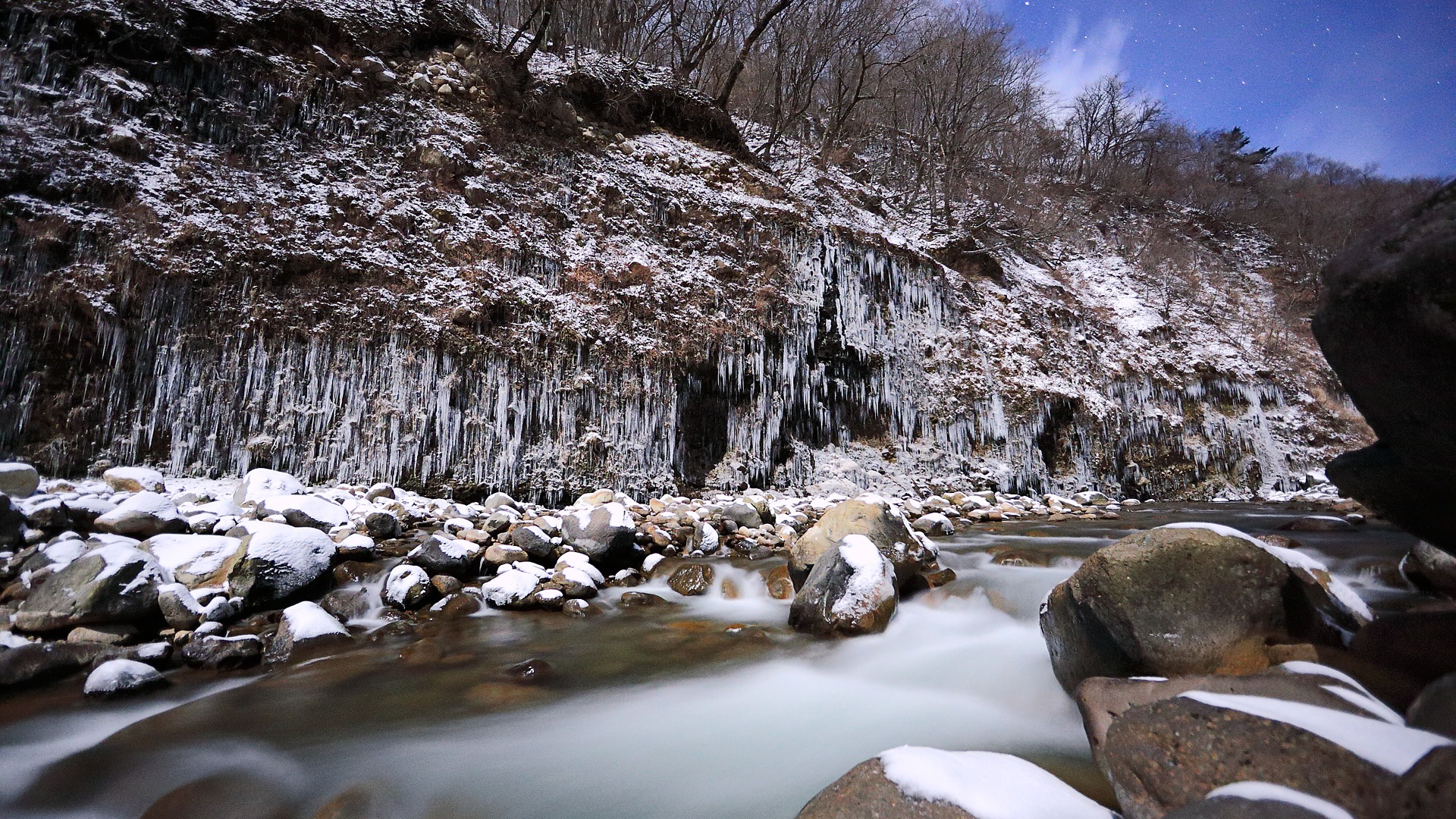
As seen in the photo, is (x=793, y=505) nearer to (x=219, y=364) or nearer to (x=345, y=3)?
(x=219, y=364)

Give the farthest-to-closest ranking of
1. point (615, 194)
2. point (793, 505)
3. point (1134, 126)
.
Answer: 1. point (1134, 126)
2. point (615, 194)
3. point (793, 505)

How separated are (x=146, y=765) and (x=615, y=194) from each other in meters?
9.82

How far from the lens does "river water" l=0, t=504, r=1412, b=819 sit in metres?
2.21

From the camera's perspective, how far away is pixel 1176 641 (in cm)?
222

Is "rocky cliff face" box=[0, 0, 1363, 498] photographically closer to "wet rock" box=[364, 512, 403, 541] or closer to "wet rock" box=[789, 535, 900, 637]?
"wet rock" box=[364, 512, 403, 541]

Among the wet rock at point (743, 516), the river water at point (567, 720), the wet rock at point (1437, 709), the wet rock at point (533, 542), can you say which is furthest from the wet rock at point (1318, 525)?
the wet rock at point (533, 542)

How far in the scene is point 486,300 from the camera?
8.20 m

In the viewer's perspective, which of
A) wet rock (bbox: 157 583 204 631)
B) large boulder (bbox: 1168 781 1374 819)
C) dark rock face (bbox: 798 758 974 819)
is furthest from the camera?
wet rock (bbox: 157 583 204 631)

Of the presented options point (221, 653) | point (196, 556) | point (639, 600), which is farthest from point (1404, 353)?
point (196, 556)

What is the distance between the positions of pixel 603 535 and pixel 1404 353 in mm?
5376

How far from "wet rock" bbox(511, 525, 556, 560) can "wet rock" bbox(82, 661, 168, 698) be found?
2.64 meters

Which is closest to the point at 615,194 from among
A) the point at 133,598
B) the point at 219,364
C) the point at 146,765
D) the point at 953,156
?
the point at 219,364

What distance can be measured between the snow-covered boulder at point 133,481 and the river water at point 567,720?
3.79 meters

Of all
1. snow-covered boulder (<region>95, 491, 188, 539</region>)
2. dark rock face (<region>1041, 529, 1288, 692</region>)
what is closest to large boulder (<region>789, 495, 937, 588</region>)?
dark rock face (<region>1041, 529, 1288, 692</region>)
